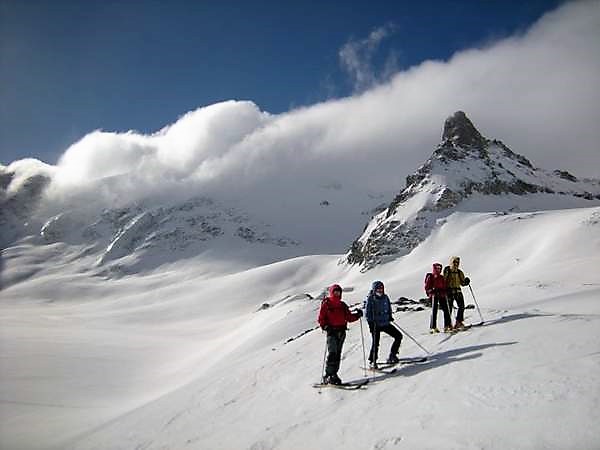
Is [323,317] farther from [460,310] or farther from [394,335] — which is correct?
[460,310]

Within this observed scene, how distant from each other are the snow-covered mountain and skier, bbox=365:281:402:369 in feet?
187

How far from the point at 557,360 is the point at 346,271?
70.0 m

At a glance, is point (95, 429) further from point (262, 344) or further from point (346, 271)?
point (346, 271)

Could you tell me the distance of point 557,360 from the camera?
6.99 m

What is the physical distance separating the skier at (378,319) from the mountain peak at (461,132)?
8510 cm

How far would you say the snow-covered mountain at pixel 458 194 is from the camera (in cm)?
6744

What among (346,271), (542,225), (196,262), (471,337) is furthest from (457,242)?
(196,262)

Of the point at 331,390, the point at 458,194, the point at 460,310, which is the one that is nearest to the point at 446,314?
the point at 460,310

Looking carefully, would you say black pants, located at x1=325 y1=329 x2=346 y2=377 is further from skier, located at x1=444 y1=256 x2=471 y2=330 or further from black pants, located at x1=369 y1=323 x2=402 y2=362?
skier, located at x1=444 y1=256 x2=471 y2=330

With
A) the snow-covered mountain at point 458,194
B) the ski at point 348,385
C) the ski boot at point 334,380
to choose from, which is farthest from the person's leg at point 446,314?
the snow-covered mountain at point 458,194

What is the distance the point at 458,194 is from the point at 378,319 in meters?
65.7

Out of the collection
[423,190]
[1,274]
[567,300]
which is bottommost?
[567,300]

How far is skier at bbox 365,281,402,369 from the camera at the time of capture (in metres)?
9.55

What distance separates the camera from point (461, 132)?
92.9m
